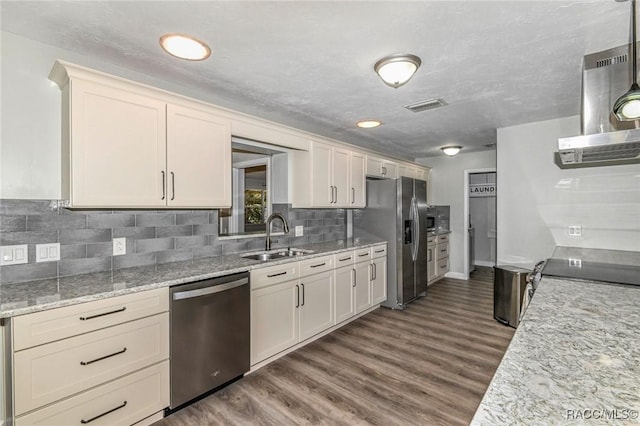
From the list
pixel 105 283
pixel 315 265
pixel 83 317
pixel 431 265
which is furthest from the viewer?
pixel 431 265

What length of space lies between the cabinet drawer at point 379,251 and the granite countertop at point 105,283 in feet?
5.72

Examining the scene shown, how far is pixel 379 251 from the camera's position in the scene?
4.14 metres

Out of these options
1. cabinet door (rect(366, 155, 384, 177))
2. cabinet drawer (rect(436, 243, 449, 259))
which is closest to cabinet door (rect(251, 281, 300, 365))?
cabinet door (rect(366, 155, 384, 177))

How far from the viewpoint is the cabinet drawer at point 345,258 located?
3434 millimetres

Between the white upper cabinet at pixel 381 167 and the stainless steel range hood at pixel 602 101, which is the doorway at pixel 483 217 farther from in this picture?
the stainless steel range hood at pixel 602 101

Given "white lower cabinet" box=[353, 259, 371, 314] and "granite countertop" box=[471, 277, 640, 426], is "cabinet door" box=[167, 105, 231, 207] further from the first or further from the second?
"granite countertop" box=[471, 277, 640, 426]

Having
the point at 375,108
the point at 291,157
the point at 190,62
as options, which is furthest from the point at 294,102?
the point at 190,62

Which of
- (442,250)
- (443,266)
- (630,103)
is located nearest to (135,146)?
(630,103)

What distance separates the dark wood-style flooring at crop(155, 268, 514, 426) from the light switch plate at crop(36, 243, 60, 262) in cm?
129

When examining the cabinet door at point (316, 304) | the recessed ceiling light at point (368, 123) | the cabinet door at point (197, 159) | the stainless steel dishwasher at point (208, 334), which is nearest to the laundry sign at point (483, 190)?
the recessed ceiling light at point (368, 123)

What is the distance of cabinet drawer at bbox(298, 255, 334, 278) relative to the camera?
298 centimetres

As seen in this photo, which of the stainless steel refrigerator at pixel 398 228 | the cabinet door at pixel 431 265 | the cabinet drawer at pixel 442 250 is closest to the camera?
the stainless steel refrigerator at pixel 398 228

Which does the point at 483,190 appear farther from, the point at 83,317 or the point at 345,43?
the point at 83,317

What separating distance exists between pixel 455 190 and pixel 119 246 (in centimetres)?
560
